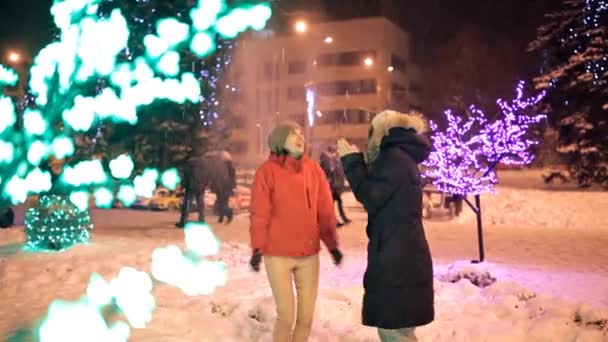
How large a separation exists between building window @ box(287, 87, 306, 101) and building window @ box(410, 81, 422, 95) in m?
15.2

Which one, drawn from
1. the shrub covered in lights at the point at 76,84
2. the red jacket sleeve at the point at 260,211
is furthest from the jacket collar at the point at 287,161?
the shrub covered in lights at the point at 76,84

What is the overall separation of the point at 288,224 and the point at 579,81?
848 inches

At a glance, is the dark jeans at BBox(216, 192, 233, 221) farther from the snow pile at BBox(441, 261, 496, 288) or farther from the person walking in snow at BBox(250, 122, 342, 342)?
the person walking in snow at BBox(250, 122, 342, 342)

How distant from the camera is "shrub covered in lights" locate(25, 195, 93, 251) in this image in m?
10.0

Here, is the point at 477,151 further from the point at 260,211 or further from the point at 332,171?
the point at 260,211

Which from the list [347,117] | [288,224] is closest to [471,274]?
[288,224]

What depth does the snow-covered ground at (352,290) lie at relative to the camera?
5535mm

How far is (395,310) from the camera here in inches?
145

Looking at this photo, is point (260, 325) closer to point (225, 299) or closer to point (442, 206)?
point (225, 299)

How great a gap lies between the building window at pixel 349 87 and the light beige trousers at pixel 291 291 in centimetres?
5655

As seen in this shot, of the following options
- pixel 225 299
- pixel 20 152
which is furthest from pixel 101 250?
pixel 225 299

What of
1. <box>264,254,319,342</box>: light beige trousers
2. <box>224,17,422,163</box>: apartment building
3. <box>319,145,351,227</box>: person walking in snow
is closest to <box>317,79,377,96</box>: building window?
<box>224,17,422,163</box>: apartment building

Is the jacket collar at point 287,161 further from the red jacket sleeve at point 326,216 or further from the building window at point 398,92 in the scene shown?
the building window at point 398,92

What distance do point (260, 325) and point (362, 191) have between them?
2.52 metres
